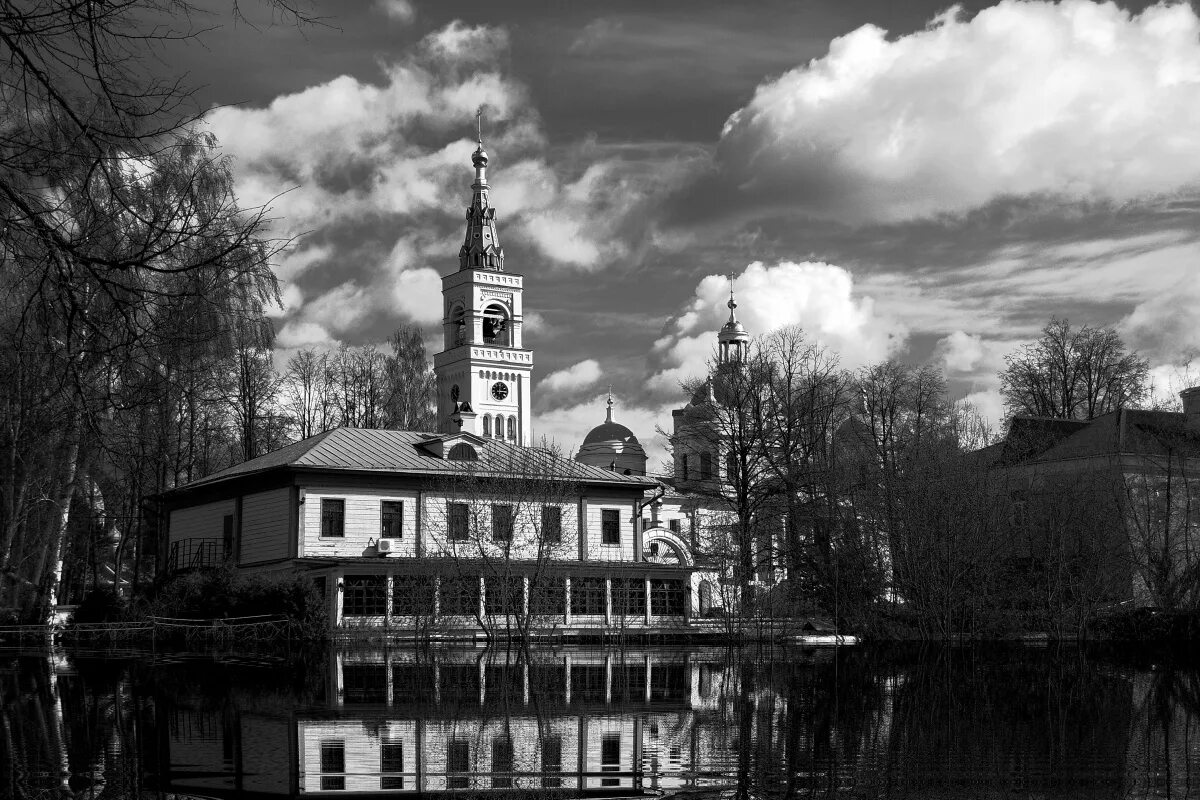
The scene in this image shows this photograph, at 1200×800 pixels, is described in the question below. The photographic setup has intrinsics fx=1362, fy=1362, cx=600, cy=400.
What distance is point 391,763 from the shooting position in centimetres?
1166

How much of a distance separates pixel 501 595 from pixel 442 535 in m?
3.68

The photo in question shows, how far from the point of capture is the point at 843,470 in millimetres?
41781

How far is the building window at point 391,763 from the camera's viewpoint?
10586 millimetres

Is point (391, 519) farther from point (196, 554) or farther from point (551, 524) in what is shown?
point (551, 524)

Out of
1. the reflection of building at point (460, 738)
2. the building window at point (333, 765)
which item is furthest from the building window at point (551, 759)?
the building window at point (333, 765)

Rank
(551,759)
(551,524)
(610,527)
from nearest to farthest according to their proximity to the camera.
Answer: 1. (551,759)
2. (551,524)
3. (610,527)

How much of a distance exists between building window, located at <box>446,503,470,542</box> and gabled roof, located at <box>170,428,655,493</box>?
1.27 metres

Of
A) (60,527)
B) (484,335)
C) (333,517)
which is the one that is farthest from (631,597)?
(484,335)

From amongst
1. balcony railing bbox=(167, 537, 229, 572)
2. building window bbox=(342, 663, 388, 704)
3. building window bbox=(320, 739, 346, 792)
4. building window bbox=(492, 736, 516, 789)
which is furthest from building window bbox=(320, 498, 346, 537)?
building window bbox=(492, 736, 516, 789)

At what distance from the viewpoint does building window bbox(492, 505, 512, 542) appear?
106 feet

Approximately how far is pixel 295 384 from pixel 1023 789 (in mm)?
53351

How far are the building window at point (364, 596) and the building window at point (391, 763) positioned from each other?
87.0 feet

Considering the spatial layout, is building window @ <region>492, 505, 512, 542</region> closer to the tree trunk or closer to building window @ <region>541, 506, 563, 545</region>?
building window @ <region>541, 506, 563, 545</region>

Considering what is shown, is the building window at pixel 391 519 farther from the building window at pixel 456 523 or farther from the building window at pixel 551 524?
the building window at pixel 551 524
